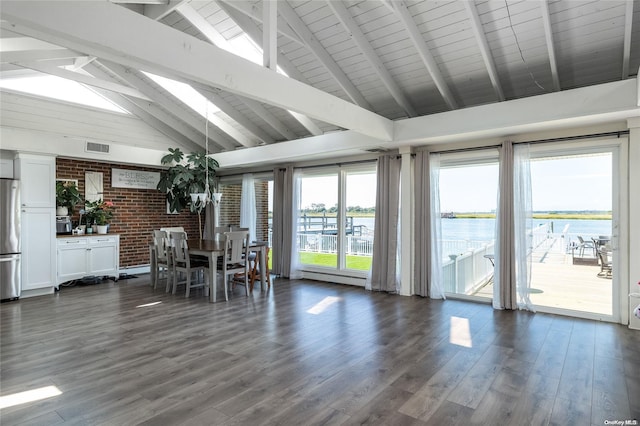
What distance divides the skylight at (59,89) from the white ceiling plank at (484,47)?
20.9ft

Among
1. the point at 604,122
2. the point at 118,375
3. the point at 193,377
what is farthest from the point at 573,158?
the point at 118,375

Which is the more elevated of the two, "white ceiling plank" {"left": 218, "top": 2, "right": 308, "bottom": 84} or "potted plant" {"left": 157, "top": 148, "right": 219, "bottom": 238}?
"white ceiling plank" {"left": 218, "top": 2, "right": 308, "bottom": 84}

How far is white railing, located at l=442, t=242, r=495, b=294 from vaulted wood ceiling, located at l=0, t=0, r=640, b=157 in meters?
2.15

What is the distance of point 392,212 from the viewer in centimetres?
604

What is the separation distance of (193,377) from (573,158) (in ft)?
16.5

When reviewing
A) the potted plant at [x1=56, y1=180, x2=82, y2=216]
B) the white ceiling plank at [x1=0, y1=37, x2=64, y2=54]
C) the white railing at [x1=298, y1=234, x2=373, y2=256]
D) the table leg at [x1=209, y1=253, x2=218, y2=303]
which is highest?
the white ceiling plank at [x1=0, y1=37, x2=64, y2=54]

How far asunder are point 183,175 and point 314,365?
17.4 ft

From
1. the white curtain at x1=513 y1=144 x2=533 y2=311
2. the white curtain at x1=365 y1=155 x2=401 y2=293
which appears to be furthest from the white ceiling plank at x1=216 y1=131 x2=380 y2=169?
the white curtain at x1=513 y1=144 x2=533 y2=311

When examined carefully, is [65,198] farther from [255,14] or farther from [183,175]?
[255,14]

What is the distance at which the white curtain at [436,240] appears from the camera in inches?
220

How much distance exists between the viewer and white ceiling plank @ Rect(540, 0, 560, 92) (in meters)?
3.38

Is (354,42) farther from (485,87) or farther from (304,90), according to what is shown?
(485,87)

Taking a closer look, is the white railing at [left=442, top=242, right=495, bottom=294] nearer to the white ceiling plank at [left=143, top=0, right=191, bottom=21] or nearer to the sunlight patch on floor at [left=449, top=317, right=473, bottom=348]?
the sunlight patch on floor at [left=449, top=317, right=473, bottom=348]

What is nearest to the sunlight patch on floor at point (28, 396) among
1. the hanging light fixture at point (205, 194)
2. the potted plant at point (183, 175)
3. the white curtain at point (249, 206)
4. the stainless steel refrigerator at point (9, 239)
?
the hanging light fixture at point (205, 194)
